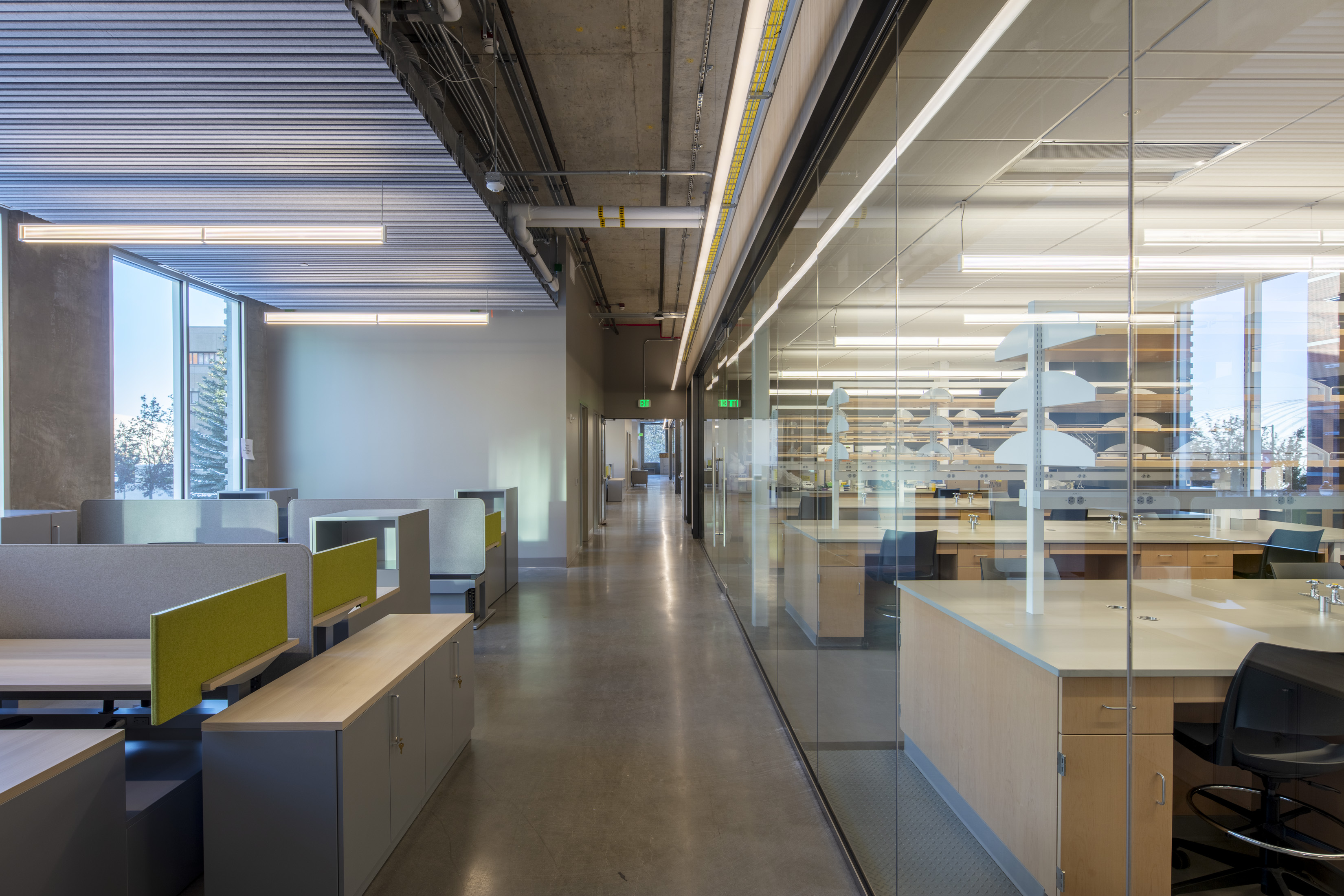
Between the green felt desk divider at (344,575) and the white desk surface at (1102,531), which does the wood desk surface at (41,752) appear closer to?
the green felt desk divider at (344,575)

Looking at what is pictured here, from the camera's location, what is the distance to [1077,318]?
43.4 inches

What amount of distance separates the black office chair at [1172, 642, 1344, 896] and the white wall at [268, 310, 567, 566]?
340 inches

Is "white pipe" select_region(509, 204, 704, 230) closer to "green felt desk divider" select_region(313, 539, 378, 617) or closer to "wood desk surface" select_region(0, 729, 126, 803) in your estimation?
"green felt desk divider" select_region(313, 539, 378, 617)

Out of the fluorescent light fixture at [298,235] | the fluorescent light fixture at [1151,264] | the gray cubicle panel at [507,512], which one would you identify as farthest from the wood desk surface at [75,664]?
the gray cubicle panel at [507,512]

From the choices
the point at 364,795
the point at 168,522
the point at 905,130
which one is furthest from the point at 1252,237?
the point at 168,522

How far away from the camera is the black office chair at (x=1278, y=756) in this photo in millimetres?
723

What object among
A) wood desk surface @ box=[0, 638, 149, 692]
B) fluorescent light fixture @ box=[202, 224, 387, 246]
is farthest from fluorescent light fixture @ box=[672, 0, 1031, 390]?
wood desk surface @ box=[0, 638, 149, 692]

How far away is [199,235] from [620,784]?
4.56 m

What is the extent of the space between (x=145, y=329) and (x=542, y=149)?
15.7 ft

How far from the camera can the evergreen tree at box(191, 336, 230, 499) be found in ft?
25.7

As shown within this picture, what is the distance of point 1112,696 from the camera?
3.62ft

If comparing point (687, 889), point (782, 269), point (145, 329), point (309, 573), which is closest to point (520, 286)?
point (145, 329)

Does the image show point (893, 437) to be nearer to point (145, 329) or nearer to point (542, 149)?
point (542, 149)

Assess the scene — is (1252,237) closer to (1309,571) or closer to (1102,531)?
(1309,571)
